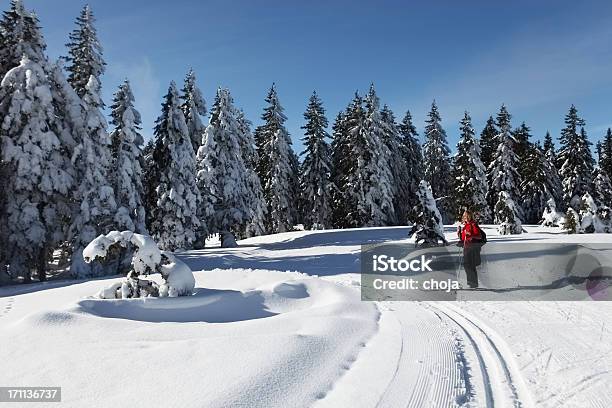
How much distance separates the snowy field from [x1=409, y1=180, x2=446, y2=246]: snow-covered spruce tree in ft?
30.1

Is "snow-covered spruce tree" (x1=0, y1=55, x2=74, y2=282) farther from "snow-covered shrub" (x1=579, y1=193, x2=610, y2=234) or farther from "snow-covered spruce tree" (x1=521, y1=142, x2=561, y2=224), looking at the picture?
"snow-covered spruce tree" (x1=521, y1=142, x2=561, y2=224)

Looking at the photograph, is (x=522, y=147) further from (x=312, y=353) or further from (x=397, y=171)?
(x=312, y=353)

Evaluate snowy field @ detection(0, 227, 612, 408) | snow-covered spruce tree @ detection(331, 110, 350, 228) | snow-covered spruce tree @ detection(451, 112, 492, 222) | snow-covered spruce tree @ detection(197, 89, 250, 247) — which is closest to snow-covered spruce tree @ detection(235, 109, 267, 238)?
snow-covered spruce tree @ detection(197, 89, 250, 247)

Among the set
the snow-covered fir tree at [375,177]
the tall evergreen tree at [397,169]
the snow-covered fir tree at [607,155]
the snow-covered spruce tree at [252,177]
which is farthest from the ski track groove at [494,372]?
A: the snow-covered fir tree at [607,155]

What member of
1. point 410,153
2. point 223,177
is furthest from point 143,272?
point 410,153

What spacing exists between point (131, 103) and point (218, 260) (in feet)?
31.8

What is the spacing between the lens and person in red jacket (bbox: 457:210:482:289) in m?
9.98

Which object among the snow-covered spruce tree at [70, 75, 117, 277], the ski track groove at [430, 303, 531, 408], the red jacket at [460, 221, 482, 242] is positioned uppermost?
the snow-covered spruce tree at [70, 75, 117, 277]

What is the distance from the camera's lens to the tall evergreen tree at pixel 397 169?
4304 cm

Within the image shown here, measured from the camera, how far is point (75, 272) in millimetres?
17688

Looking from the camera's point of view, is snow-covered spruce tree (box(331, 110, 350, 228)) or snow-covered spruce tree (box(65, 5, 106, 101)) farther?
snow-covered spruce tree (box(331, 110, 350, 228))

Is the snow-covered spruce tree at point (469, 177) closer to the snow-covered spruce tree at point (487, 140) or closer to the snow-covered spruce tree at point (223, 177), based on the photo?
the snow-covered spruce tree at point (487, 140)

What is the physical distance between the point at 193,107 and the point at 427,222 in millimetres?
20187

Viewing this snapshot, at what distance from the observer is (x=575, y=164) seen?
136ft
